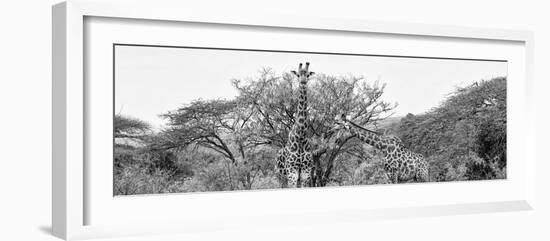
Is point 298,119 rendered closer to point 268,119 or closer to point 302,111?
point 302,111

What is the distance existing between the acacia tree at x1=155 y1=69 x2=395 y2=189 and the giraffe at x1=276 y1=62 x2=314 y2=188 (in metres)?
0.07

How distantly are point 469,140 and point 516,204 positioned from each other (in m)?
1.10

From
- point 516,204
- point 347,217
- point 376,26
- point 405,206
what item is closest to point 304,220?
point 347,217

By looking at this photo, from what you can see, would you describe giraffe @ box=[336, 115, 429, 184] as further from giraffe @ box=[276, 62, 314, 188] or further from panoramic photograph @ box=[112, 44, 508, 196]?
giraffe @ box=[276, 62, 314, 188]

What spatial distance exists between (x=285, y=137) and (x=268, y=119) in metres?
0.31

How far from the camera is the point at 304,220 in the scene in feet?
32.1

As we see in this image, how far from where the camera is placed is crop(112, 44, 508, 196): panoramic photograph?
364 inches

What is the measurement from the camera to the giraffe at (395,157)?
1040 centimetres

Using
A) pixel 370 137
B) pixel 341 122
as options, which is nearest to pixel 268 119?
pixel 341 122

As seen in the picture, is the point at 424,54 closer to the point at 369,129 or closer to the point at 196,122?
the point at 369,129

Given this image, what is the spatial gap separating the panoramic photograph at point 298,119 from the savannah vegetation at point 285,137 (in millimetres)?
13

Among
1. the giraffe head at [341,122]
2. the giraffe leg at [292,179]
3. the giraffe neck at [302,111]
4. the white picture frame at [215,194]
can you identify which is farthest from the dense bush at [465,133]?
the giraffe leg at [292,179]

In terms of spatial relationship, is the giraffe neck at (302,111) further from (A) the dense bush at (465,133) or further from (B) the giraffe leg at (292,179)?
(A) the dense bush at (465,133)

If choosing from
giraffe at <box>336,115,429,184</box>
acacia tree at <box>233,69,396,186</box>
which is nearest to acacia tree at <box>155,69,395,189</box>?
acacia tree at <box>233,69,396,186</box>
